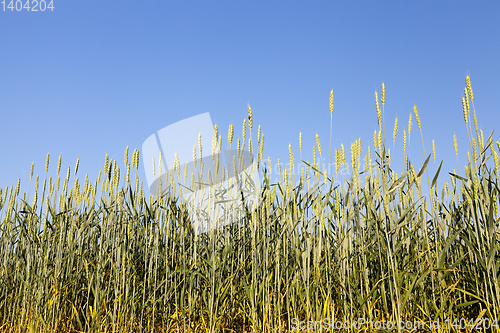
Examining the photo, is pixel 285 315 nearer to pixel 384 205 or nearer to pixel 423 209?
pixel 384 205

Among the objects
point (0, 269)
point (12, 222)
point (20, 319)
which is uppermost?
point (12, 222)

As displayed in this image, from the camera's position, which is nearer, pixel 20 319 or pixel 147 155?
pixel 20 319

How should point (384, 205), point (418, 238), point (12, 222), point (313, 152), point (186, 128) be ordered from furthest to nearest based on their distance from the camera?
point (12, 222)
point (186, 128)
point (313, 152)
point (418, 238)
point (384, 205)

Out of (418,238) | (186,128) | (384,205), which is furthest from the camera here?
(186,128)

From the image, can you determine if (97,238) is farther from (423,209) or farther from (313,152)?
(423,209)

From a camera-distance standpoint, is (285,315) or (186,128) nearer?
(285,315)

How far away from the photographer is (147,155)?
6.95 ft

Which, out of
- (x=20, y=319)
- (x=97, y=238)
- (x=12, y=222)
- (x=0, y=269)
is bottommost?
(x=20, y=319)

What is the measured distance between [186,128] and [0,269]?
1.45 m

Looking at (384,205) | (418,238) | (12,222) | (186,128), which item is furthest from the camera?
(12,222)

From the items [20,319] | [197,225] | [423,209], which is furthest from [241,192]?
[20,319]

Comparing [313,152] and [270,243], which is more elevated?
[313,152]

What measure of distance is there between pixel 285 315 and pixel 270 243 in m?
0.35

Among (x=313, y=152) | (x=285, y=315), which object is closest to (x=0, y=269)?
(x=285, y=315)
